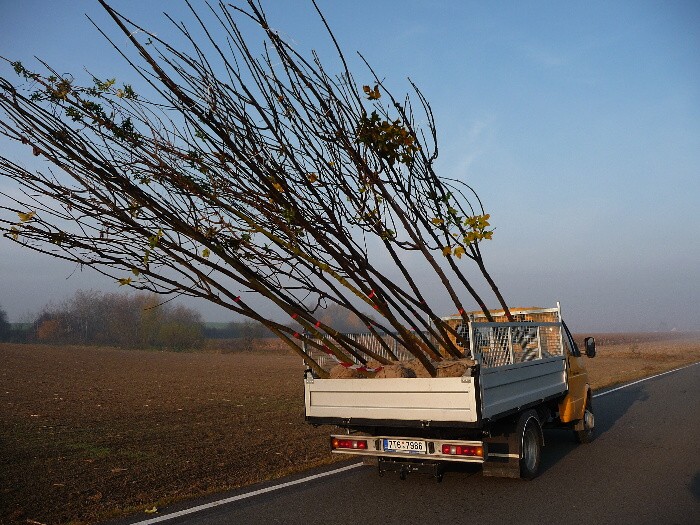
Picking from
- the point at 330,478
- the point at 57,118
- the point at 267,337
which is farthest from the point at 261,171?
the point at 267,337

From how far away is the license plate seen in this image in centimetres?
665

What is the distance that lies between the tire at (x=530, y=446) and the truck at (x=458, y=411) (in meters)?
0.01

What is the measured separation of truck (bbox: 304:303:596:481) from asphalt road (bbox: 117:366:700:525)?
0.28 metres

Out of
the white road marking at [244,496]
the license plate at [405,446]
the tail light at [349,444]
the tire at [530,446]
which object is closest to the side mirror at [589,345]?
the tire at [530,446]

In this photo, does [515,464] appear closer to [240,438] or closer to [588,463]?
[588,463]

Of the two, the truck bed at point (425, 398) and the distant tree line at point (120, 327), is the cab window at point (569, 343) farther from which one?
the distant tree line at point (120, 327)

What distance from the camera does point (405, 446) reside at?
6770mm

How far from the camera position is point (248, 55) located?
575 centimetres

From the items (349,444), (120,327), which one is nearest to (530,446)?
(349,444)

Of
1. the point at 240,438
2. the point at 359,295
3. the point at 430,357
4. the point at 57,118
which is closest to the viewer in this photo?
the point at 57,118

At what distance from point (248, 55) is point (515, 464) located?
16.6 feet

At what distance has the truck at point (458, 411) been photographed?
610cm

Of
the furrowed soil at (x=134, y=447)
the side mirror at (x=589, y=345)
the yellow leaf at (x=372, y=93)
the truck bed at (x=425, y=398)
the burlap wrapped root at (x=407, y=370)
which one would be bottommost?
the furrowed soil at (x=134, y=447)

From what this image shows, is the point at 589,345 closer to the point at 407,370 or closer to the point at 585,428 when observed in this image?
the point at 585,428
